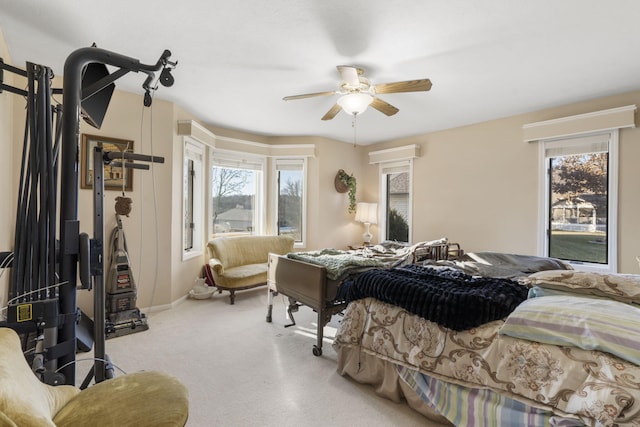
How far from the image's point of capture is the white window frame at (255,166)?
15.0 ft

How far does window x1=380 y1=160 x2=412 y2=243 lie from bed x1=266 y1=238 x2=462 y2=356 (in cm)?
184

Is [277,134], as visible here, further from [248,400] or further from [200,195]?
[248,400]

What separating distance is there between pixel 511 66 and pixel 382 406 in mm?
2805

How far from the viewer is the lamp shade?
5.27 meters

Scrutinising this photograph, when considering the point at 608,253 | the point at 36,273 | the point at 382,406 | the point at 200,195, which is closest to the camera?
the point at 36,273

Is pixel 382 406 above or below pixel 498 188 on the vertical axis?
below

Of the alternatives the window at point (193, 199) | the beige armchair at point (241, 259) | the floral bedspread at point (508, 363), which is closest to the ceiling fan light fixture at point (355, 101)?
the floral bedspread at point (508, 363)

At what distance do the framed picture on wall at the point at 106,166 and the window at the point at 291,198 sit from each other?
7.48 ft

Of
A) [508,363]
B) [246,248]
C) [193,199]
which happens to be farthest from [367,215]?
[508,363]

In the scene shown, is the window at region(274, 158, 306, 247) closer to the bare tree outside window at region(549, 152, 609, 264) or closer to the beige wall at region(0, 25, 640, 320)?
the beige wall at region(0, 25, 640, 320)

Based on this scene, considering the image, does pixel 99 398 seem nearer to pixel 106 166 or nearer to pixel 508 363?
pixel 508 363

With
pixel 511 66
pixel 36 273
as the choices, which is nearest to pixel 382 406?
pixel 36 273

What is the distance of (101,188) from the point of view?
1.61 meters

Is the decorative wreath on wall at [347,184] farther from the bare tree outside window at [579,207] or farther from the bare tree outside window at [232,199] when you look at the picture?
the bare tree outside window at [579,207]
